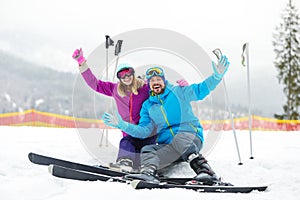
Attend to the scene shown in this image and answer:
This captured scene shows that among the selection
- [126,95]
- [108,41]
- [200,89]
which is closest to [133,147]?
[126,95]

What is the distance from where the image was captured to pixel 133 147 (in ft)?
13.2

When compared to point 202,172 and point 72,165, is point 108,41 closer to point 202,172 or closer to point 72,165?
point 72,165

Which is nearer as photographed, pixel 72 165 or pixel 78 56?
pixel 72 165

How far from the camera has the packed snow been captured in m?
2.64

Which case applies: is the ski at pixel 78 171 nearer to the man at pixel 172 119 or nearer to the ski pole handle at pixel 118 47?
the man at pixel 172 119

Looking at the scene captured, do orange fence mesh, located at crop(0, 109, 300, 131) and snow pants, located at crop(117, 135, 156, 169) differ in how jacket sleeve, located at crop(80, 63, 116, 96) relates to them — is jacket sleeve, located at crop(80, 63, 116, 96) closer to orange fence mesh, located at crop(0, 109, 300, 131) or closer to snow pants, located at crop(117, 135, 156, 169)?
snow pants, located at crop(117, 135, 156, 169)

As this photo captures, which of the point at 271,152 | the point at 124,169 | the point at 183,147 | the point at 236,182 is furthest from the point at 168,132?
the point at 271,152

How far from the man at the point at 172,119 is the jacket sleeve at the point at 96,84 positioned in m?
0.79

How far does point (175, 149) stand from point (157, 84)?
0.76m

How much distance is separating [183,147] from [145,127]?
1.70 ft

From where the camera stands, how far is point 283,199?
283 cm

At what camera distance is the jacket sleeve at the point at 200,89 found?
12.2 feet

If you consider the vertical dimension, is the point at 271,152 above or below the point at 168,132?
below

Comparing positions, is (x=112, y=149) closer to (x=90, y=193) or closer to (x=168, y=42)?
(x=168, y=42)
